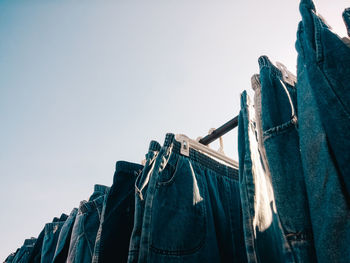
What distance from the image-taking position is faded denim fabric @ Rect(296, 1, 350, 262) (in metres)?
0.60

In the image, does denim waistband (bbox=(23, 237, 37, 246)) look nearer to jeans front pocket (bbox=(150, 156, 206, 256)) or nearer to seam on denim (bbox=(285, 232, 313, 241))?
jeans front pocket (bbox=(150, 156, 206, 256))

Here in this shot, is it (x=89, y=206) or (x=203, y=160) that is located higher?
(x=203, y=160)

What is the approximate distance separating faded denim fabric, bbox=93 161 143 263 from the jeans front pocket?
403 millimetres

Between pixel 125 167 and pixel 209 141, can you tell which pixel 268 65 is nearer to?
pixel 209 141

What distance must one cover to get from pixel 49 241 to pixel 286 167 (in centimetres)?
270

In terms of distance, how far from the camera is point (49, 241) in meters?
2.53

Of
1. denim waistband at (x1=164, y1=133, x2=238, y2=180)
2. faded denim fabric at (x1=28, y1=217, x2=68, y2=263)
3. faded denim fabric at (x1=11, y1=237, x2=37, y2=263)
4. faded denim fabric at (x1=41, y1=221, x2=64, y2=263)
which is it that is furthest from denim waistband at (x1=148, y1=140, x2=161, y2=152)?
faded denim fabric at (x1=11, y1=237, x2=37, y2=263)

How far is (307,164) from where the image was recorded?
0.74 m

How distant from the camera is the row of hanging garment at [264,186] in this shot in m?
0.67

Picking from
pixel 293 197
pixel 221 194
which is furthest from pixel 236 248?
pixel 293 197

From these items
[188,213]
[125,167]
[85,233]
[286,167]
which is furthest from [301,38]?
[85,233]

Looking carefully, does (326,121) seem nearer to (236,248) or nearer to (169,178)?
(169,178)

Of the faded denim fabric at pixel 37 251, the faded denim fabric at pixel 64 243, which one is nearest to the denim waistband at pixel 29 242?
the faded denim fabric at pixel 37 251

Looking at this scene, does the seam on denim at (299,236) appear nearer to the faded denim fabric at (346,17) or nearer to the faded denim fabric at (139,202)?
the faded denim fabric at (139,202)
